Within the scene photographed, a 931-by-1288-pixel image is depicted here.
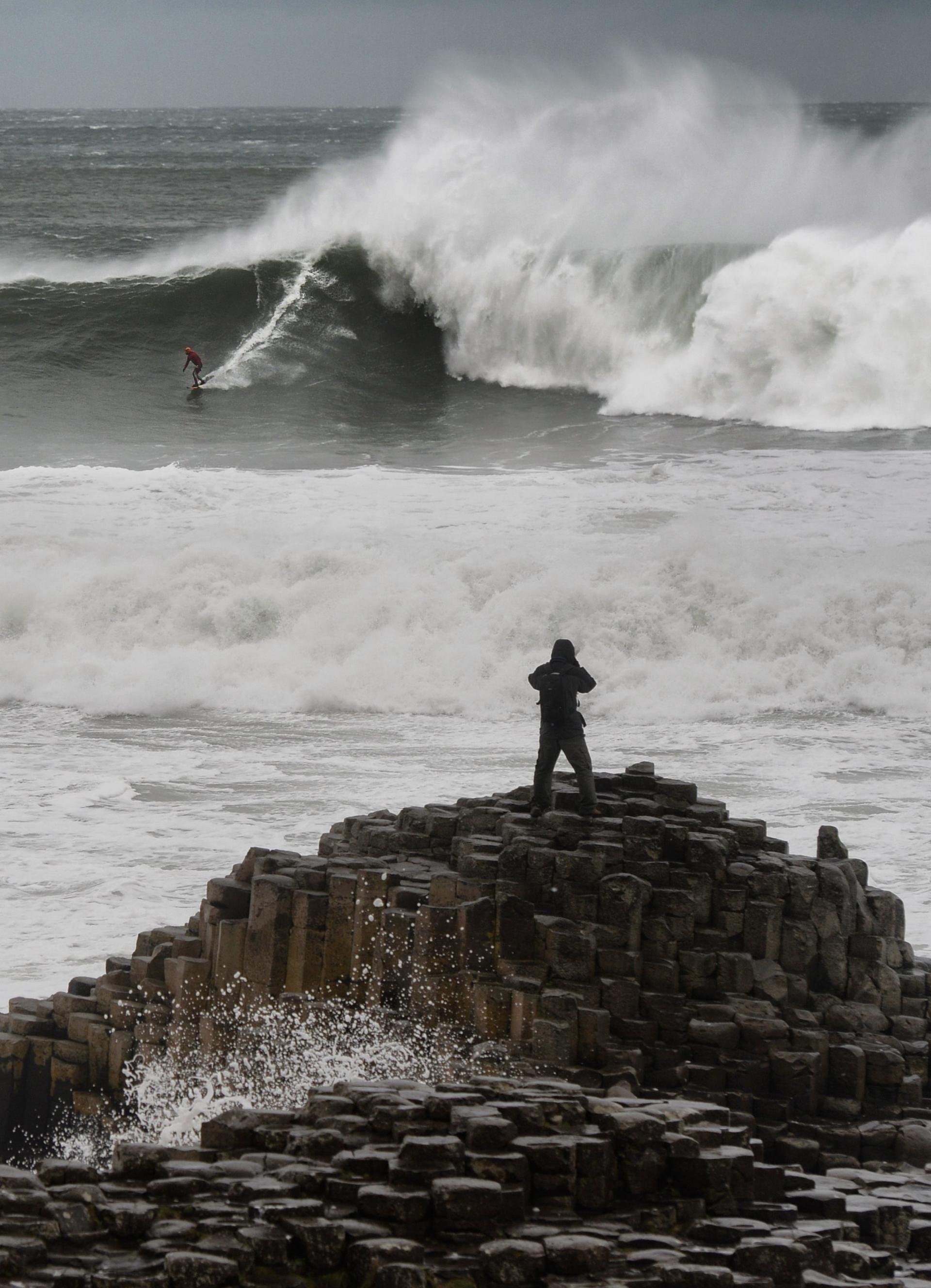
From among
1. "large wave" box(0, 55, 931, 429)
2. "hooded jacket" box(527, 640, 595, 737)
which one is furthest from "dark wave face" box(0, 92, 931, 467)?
"hooded jacket" box(527, 640, 595, 737)

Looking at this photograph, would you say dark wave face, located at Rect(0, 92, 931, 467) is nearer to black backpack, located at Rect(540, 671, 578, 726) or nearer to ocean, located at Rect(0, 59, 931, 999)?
ocean, located at Rect(0, 59, 931, 999)

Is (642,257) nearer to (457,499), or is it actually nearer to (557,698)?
(457,499)

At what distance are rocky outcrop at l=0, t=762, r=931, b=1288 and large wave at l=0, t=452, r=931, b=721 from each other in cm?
1101

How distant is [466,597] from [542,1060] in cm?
1552

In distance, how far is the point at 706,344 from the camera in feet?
119

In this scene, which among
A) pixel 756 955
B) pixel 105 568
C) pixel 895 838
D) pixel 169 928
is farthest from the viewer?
pixel 105 568

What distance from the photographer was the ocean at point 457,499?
1592 cm

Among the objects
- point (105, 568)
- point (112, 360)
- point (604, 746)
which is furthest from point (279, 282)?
point (604, 746)

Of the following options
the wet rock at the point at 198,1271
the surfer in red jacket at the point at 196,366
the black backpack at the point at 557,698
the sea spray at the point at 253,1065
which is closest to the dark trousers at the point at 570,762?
the black backpack at the point at 557,698

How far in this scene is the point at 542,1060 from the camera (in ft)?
25.0

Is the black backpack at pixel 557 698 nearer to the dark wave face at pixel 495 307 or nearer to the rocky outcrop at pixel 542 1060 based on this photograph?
the rocky outcrop at pixel 542 1060

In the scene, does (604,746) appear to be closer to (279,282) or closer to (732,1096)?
(732,1096)

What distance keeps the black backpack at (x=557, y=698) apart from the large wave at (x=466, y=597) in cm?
1025

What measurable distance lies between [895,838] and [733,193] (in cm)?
3145
